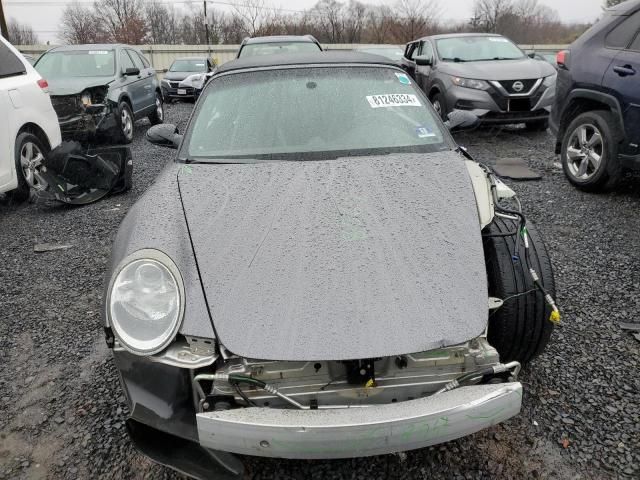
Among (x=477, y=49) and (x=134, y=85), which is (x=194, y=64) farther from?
(x=477, y=49)

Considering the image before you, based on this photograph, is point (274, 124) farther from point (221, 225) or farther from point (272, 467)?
point (272, 467)

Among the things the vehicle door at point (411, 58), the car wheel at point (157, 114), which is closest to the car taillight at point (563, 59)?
the vehicle door at point (411, 58)

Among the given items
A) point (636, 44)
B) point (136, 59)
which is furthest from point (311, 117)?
point (136, 59)

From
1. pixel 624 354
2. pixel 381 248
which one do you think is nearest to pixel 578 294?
pixel 624 354

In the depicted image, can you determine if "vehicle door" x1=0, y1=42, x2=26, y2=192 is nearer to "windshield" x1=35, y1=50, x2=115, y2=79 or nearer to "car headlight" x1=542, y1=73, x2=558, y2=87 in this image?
"windshield" x1=35, y1=50, x2=115, y2=79

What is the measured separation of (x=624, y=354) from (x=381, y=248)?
5.15ft

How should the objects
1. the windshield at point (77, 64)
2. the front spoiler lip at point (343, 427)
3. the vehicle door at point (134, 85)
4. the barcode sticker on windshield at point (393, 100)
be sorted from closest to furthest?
the front spoiler lip at point (343, 427) < the barcode sticker on windshield at point (393, 100) < the windshield at point (77, 64) < the vehicle door at point (134, 85)

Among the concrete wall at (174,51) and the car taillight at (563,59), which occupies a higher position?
the car taillight at (563,59)

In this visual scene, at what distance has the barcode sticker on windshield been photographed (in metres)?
2.95

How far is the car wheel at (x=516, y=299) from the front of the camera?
2111 mm

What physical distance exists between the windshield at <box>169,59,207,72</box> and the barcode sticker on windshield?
14.6 meters

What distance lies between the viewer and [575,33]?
41906 millimetres

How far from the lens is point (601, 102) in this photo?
4.88 metres

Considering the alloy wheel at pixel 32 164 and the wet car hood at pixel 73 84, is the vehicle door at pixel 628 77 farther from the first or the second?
the wet car hood at pixel 73 84
